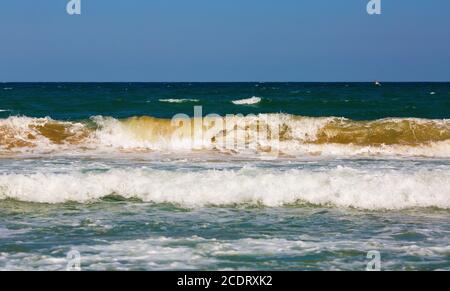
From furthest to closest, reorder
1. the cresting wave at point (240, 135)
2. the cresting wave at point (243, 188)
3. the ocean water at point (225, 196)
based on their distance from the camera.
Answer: the cresting wave at point (240, 135) < the cresting wave at point (243, 188) < the ocean water at point (225, 196)

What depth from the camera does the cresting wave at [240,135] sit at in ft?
61.8

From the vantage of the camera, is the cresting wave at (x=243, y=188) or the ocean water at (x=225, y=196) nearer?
the ocean water at (x=225, y=196)

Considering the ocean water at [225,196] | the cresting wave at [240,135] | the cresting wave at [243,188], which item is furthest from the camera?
the cresting wave at [240,135]

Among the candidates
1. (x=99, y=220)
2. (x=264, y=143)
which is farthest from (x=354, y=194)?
(x=264, y=143)

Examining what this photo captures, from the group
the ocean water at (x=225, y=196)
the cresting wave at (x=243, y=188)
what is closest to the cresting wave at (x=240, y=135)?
the ocean water at (x=225, y=196)

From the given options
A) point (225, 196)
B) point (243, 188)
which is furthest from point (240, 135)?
point (225, 196)

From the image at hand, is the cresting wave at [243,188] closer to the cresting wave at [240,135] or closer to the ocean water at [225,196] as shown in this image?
the ocean water at [225,196]

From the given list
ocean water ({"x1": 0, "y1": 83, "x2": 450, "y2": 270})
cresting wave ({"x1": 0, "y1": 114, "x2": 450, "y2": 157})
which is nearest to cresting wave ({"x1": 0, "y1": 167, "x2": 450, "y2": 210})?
ocean water ({"x1": 0, "y1": 83, "x2": 450, "y2": 270})

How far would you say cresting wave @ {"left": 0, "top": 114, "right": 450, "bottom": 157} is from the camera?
18.8m

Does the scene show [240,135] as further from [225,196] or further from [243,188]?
[225,196]

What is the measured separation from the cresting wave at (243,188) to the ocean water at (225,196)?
0.03 m

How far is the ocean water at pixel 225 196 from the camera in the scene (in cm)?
723

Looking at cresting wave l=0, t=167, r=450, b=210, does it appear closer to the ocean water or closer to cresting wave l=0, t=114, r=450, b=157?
the ocean water
